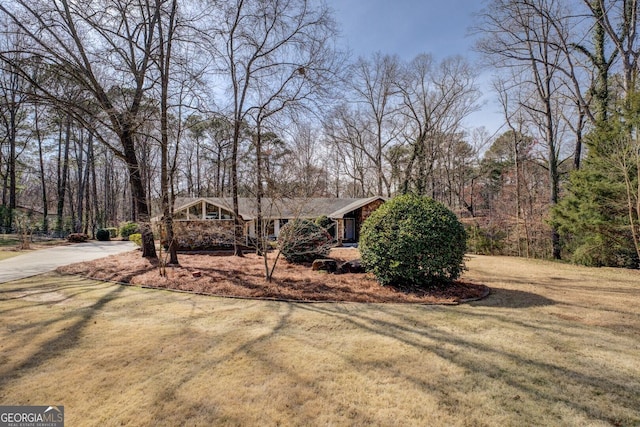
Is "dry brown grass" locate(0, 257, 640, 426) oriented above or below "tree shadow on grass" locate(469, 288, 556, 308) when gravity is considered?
above

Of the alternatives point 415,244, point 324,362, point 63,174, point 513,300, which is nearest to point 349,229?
point 415,244

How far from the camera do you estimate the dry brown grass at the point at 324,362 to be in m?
2.42

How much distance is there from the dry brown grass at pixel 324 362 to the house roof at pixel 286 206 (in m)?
2.49

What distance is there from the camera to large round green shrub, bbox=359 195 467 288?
6.09 meters

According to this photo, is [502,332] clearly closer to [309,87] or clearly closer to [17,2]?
[309,87]

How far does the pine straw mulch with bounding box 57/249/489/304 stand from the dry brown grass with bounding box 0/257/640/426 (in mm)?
488

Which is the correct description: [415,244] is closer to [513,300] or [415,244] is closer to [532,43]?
[513,300]

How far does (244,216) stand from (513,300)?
1521cm

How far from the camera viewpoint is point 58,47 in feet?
29.3

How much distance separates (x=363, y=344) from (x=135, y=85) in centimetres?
1215

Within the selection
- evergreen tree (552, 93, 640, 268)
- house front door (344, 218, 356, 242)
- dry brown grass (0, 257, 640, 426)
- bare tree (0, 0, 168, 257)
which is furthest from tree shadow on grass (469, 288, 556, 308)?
house front door (344, 218, 356, 242)

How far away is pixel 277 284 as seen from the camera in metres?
6.91

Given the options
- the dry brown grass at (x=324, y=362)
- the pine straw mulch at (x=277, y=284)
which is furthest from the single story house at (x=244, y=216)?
the dry brown grass at (x=324, y=362)

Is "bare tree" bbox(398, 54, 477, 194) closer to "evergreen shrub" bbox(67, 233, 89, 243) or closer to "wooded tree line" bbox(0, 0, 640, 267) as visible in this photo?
"wooded tree line" bbox(0, 0, 640, 267)
